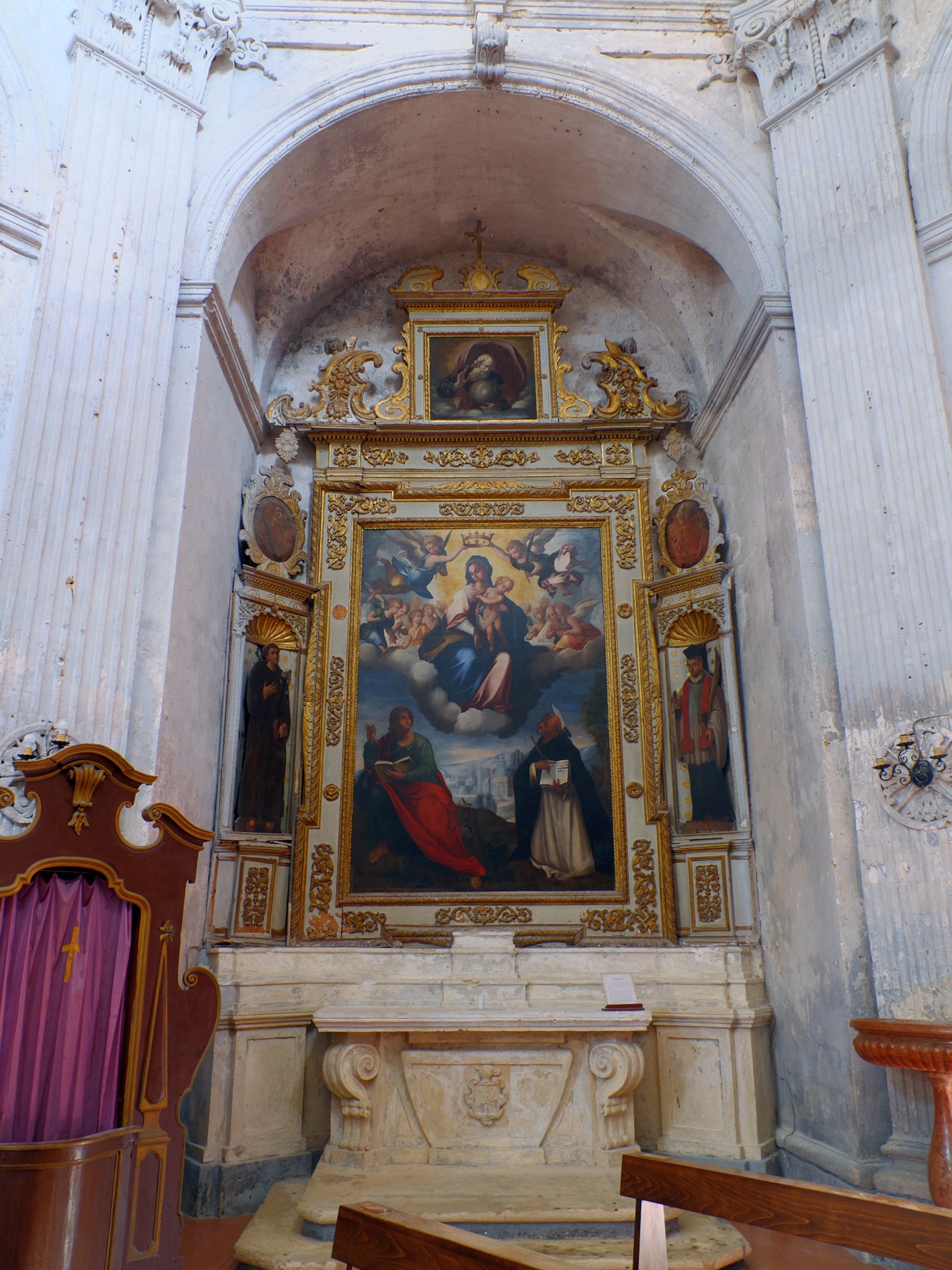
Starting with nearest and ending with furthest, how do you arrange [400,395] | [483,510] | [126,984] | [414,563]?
[126,984], [414,563], [483,510], [400,395]

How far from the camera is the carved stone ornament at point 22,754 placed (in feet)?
14.3

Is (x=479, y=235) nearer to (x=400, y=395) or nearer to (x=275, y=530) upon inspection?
(x=400, y=395)

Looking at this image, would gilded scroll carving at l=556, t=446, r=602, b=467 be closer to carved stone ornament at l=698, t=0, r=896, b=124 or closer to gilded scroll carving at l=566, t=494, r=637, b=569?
gilded scroll carving at l=566, t=494, r=637, b=569

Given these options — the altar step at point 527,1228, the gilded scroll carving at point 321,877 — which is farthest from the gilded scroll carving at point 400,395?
the altar step at point 527,1228

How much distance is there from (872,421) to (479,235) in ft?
13.9

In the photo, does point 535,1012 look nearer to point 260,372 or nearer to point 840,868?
point 840,868

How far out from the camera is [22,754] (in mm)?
4398

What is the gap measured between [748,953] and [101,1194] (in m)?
3.98

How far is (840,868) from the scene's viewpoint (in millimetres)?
4914

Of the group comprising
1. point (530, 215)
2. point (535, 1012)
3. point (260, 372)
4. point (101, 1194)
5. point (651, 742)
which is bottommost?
point (101, 1194)

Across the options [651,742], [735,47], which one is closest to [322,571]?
[651,742]

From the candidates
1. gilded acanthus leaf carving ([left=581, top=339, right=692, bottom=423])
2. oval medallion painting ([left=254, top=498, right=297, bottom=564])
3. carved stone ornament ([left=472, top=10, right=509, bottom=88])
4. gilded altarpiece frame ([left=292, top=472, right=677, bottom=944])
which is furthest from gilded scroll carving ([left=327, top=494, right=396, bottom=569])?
carved stone ornament ([left=472, top=10, right=509, bottom=88])

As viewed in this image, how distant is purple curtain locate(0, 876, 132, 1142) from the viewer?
3547mm

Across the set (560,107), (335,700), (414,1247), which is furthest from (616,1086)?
(560,107)
